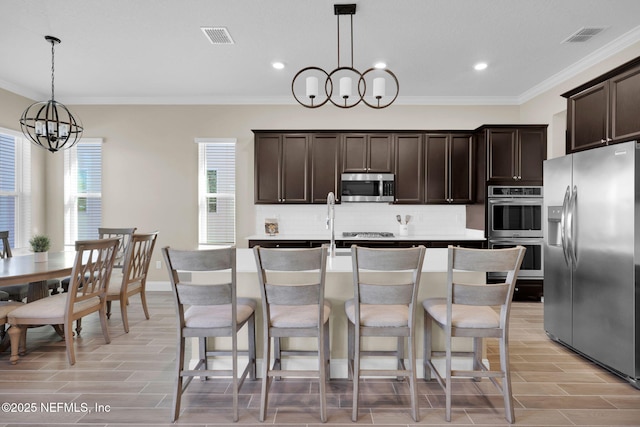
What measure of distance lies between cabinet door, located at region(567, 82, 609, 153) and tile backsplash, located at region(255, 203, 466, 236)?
2.23m

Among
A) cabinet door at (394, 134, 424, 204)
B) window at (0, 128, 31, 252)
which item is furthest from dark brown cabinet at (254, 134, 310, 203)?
window at (0, 128, 31, 252)

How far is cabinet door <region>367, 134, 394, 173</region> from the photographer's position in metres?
5.20

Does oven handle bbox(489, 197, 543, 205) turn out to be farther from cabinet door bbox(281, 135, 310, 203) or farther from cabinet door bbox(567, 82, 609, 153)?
cabinet door bbox(281, 135, 310, 203)

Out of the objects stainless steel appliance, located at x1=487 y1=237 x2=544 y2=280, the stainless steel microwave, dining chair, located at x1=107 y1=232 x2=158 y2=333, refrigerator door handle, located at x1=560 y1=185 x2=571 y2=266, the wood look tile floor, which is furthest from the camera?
the stainless steel microwave

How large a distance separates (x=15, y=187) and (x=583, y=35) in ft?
23.6

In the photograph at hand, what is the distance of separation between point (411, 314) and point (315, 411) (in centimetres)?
86

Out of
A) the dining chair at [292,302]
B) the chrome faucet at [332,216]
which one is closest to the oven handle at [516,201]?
the chrome faucet at [332,216]

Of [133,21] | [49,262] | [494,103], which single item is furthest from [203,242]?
[494,103]

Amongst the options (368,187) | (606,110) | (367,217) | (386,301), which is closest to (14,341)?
(386,301)

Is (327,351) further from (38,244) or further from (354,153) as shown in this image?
(354,153)

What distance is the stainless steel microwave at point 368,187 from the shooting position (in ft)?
16.9

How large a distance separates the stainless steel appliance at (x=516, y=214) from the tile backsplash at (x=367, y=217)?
719mm

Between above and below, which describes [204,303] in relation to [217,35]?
below

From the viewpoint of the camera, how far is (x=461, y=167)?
520 centimetres
